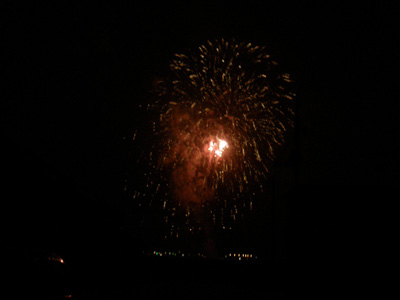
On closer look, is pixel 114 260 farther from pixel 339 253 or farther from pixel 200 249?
pixel 200 249

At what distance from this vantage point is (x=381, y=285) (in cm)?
1227

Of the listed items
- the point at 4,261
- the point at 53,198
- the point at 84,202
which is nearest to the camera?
the point at 4,261

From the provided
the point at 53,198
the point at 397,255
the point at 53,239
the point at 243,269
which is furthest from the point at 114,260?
the point at 397,255

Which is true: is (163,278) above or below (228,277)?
below

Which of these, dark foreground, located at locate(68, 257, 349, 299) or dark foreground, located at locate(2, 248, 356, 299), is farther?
dark foreground, located at locate(68, 257, 349, 299)

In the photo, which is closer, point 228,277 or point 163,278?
point 228,277

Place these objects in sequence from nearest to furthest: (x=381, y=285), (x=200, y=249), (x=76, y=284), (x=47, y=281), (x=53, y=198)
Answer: (x=47, y=281)
(x=76, y=284)
(x=381, y=285)
(x=53, y=198)
(x=200, y=249)

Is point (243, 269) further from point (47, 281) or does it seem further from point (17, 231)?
point (47, 281)

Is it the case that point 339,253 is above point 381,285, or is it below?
above

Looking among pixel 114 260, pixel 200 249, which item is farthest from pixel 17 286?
pixel 200 249

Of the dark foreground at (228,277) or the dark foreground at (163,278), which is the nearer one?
the dark foreground at (163,278)

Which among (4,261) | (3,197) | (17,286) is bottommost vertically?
(17,286)

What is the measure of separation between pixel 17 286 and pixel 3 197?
7.91 metres

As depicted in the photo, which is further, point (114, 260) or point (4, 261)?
point (114, 260)
